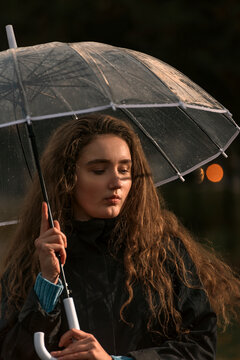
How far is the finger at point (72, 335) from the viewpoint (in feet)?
10.3

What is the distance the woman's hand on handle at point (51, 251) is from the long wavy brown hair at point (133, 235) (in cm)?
24

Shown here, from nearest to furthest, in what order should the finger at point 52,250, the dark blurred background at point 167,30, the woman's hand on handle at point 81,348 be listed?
the woman's hand on handle at point 81,348 → the finger at point 52,250 → the dark blurred background at point 167,30

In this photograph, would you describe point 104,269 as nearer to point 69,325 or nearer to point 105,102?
point 69,325

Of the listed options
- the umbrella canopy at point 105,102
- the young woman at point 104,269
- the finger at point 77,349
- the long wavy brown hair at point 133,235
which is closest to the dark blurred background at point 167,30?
the umbrella canopy at point 105,102

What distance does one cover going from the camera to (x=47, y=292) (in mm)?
3285

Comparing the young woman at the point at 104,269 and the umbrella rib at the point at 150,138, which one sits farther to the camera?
the umbrella rib at the point at 150,138

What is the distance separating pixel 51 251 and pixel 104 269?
1.04 ft

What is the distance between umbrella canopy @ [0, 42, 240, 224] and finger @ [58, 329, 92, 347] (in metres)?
0.86

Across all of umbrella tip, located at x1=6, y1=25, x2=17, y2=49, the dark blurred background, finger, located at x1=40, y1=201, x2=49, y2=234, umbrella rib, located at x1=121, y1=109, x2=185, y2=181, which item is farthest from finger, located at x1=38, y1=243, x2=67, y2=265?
the dark blurred background

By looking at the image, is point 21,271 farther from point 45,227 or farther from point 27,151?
point 27,151

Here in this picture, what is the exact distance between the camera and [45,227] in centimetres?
342

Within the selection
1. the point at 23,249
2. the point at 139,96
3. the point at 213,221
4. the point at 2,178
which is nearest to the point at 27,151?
the point at 2,178

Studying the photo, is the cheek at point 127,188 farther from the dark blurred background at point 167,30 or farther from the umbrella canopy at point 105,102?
the dark blurred background at point 167,30

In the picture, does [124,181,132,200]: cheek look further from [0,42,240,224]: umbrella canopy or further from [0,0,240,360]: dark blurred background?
[0,0,240,360]: dark blurred background
